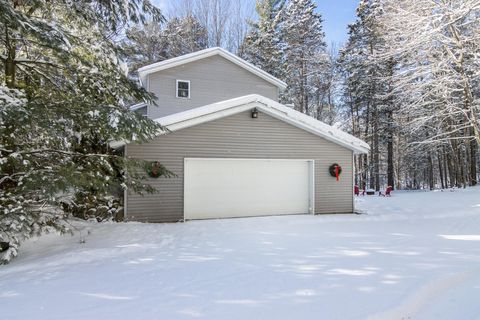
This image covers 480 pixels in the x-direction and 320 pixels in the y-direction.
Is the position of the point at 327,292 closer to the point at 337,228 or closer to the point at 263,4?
the point at 337,228

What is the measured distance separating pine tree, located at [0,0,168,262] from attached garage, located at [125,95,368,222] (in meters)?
2.09

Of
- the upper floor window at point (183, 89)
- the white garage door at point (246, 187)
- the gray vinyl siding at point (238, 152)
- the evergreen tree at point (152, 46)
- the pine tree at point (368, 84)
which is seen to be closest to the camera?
the gray vinyl siding at point (238, 152)

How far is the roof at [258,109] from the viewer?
8.62m

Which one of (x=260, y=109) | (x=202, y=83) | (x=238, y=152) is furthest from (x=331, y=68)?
(x=238, y=152)

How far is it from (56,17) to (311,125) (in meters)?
6.98

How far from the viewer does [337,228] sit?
781 cm

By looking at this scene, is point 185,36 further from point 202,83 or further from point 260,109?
point 260,109

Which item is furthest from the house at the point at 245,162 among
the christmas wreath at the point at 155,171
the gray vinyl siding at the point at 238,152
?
the christmas wreath at the point at 155,171

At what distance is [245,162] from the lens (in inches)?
380

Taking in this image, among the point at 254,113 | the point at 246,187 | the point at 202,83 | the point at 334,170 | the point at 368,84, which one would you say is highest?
the point at 368,84

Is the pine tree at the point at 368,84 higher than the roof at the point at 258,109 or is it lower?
higher

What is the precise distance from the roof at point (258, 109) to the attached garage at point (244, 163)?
0.03 m

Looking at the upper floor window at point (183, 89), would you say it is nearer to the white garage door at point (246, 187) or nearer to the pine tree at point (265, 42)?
the white garage door at point (246, 187)

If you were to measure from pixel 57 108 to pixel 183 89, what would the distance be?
845 cm
